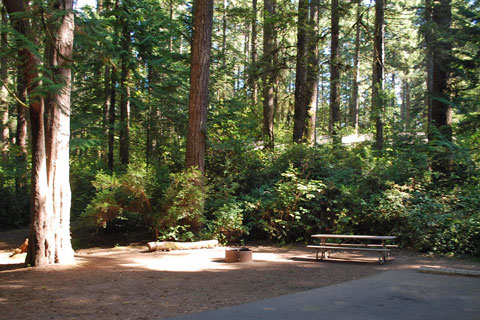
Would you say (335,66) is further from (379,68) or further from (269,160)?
(269,160)

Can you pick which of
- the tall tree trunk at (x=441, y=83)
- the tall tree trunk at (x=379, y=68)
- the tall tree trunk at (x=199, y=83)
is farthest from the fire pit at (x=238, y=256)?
the tall tree trunk at (x=379, y=68)

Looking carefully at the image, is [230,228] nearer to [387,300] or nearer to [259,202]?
[259,202]

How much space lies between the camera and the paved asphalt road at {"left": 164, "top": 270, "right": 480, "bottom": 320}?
499cm

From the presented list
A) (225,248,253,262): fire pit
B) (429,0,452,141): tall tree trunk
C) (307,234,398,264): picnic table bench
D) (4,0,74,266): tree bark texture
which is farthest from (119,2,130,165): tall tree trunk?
(429,0,452,141): tall tree trunk

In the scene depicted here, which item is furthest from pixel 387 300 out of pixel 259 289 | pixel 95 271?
pixel 95 271

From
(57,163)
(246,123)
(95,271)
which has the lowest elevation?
(95,271)

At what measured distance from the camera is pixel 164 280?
7.51 metres

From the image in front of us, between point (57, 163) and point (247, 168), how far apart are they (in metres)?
7.64

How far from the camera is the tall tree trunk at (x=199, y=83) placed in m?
13.0

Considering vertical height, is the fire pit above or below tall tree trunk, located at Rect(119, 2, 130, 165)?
below

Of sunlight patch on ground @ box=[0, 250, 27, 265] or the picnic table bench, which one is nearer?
the picnic table bench

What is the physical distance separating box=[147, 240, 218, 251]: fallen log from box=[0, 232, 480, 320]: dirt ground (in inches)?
11.9

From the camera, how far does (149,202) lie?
12.8 m

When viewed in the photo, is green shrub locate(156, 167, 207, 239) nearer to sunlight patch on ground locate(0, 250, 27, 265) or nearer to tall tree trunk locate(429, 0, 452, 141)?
sunlight patch on ground locate(0, 250, 27, 265)
